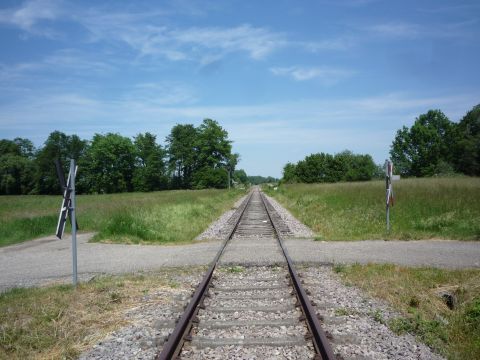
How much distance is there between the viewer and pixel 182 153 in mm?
104062

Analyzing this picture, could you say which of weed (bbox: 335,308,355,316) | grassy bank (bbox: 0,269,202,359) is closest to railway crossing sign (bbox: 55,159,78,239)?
grassy bank (bbox: 0,269,202,359)

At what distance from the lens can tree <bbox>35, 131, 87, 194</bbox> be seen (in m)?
97.4

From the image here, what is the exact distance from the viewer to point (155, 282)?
7.34 metres

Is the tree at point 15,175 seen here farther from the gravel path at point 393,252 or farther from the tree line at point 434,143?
the gravel path at point 393,252

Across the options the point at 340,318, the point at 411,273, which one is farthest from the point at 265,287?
the point at 411,273

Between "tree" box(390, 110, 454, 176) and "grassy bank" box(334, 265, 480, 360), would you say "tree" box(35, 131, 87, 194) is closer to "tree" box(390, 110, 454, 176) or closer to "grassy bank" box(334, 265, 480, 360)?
"tree" box(390, 110, 454, 176)

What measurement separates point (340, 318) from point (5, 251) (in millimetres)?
11116

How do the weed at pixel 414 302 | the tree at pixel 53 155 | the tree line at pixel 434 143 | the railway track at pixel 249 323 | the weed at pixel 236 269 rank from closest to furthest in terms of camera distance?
the railway track at pixel 249 323
the weed at pixel 414 302
the weed at pixel 236 269
the tree line at pixel 434 143
the tree at pixel 53 155

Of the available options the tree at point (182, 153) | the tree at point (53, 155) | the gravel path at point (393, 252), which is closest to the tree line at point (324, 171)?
the tree at point (182, 153)

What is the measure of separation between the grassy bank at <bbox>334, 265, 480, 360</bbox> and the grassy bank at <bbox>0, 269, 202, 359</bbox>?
10.4ft

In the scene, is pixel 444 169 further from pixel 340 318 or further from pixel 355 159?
pixel 340 318

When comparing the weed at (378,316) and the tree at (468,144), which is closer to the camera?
the weed at (378,316)

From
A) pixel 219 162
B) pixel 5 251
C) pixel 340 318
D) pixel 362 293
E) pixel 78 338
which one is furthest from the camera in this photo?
pixel 219 162

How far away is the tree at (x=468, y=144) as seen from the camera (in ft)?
238
